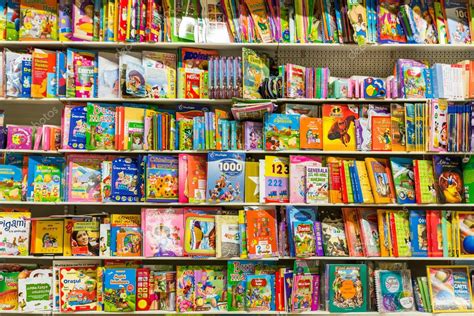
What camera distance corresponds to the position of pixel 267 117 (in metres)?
3.53

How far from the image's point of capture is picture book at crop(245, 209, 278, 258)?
3453mm

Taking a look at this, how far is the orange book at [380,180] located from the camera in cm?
350

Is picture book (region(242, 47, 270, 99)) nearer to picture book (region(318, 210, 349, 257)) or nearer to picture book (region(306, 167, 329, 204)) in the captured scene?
picture book (region(306, 167, 329, 204))

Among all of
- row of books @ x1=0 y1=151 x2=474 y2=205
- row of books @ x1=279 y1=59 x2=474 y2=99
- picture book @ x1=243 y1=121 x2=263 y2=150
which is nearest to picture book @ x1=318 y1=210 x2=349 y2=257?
row of books @ x1=0 y1=151 x2=474 y2=205

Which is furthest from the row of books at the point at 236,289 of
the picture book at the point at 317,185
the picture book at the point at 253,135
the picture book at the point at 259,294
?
the picture book at the point at 253,135

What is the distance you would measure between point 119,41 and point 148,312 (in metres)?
1.98

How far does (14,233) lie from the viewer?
138 inches

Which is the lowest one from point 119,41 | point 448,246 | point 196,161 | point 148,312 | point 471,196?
point 148,312

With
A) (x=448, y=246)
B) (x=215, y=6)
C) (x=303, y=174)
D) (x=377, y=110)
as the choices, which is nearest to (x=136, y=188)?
(x=303, y=174)

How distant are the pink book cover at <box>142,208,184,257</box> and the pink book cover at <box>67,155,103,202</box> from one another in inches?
16.3

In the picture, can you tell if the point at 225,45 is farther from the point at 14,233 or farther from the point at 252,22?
the point at 14,233

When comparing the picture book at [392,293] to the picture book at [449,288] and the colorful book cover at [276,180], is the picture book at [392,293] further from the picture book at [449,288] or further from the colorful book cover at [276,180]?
the colorful book cover at [276,180]

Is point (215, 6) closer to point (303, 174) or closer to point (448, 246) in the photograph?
point (303, 174)

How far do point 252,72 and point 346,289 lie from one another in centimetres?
172
